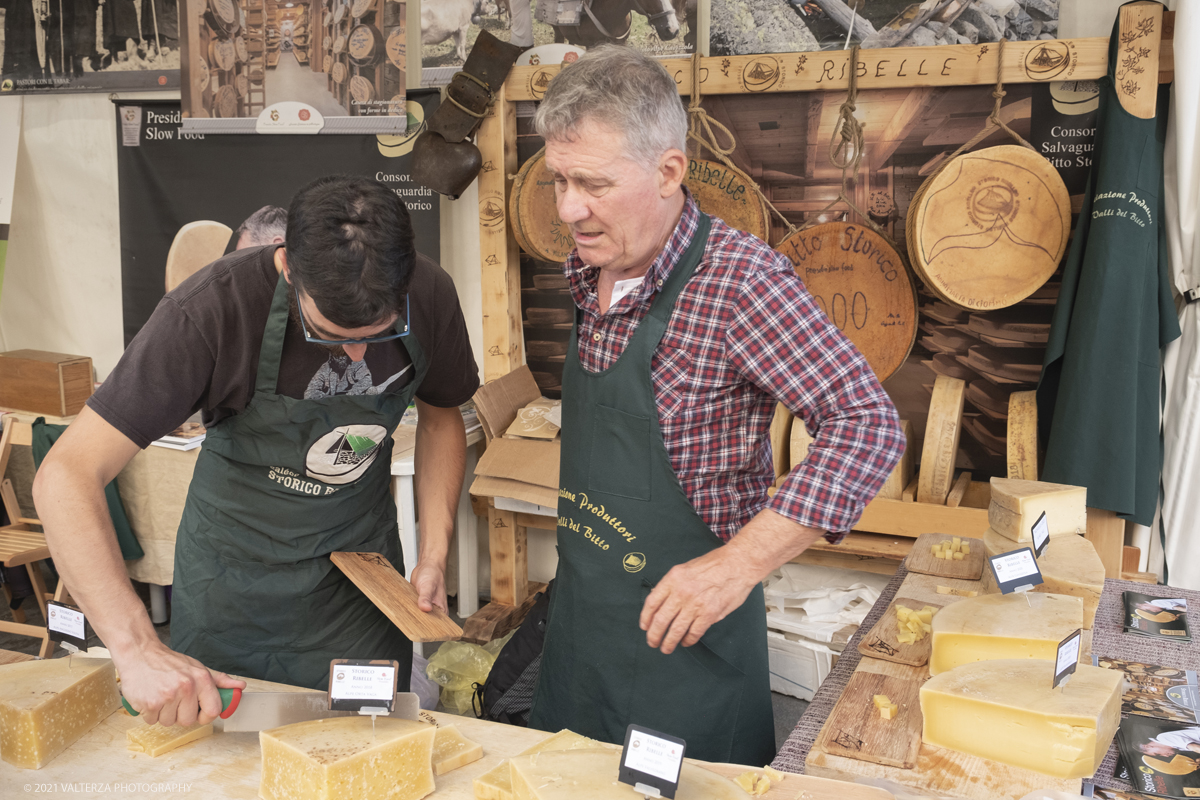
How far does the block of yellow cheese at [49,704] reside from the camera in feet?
4.30

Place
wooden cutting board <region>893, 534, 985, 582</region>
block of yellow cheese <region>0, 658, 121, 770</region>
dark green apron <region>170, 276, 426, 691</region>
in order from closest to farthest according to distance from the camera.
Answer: block of yellow cheese <region>0, 658, 121, 770</region> → dark green apron <region>170, 276, 426, 691</region> → wooden cutting board <region>893, 534, 985, 582</region>

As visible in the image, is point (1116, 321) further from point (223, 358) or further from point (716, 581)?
point (223, 358)

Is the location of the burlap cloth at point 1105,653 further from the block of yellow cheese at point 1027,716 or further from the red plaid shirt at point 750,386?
the red plaid shirt at point 750,386

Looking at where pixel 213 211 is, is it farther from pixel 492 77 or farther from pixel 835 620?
pixel 835 620

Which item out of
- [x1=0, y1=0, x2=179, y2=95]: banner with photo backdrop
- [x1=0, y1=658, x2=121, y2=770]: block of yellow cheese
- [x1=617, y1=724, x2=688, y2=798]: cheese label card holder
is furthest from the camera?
[x1=0, y1=0, x2=179, y2=95]: banner with photo backdrop

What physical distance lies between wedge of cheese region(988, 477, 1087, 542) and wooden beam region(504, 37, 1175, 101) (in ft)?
4.99

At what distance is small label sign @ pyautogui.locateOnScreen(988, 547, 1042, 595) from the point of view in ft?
5.13

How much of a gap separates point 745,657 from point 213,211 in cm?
348

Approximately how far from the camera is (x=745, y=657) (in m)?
1.67

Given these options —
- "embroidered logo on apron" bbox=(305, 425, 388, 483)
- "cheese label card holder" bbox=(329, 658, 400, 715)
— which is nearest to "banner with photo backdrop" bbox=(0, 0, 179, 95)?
"embroidered logo on apron" bbox=(305, 425, 388, 483)

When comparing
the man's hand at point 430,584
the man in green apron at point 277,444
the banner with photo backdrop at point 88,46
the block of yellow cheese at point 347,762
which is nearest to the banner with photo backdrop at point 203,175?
the banner with photo backdrop at point 88,46

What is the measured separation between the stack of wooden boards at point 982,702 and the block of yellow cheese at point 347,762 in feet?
1.84

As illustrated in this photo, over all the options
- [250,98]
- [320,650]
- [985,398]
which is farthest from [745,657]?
[250,98]

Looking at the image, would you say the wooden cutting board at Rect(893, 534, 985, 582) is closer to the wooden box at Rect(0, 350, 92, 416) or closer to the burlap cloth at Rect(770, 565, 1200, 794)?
the burlap cloth at Rect(770, 565, 1200, 794)
